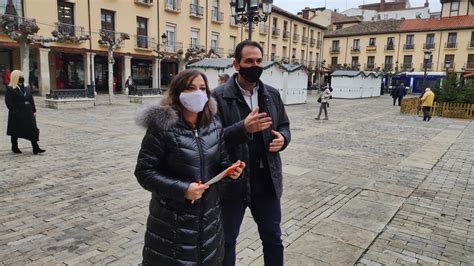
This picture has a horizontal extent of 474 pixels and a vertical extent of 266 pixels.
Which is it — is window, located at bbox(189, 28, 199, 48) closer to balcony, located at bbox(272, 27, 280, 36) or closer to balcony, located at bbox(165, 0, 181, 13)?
balcony, located at bbox(165, 0, 181, 13)

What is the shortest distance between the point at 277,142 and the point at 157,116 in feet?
2.78

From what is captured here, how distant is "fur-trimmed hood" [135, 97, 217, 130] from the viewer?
193cm

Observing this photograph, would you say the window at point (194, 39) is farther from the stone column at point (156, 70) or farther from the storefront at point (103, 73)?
the storefront at point (103, 73)

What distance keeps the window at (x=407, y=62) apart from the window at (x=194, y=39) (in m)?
30.0

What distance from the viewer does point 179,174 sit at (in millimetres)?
1979

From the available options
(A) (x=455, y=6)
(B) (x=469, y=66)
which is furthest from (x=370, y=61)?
(A) (x=455, y=6)

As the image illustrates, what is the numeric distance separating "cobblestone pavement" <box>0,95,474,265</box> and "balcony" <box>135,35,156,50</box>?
A: 19.3 m

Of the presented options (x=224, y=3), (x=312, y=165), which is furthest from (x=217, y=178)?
(x=224, y=3)

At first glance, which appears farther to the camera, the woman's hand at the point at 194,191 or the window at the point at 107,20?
the window at the point at 107,20

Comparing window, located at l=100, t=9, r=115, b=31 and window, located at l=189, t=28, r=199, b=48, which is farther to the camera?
window, located at l=189, t=28, r=199, b=48

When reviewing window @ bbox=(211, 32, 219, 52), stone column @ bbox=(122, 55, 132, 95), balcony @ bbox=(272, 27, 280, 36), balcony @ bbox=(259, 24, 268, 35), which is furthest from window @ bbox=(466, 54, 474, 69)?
stone column @ bbox=(122, 55, 132, 95)

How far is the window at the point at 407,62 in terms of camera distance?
4698 centimetres

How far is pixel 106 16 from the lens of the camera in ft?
82.3

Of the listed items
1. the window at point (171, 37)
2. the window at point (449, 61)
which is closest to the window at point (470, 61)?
the window at point (449, 61)
